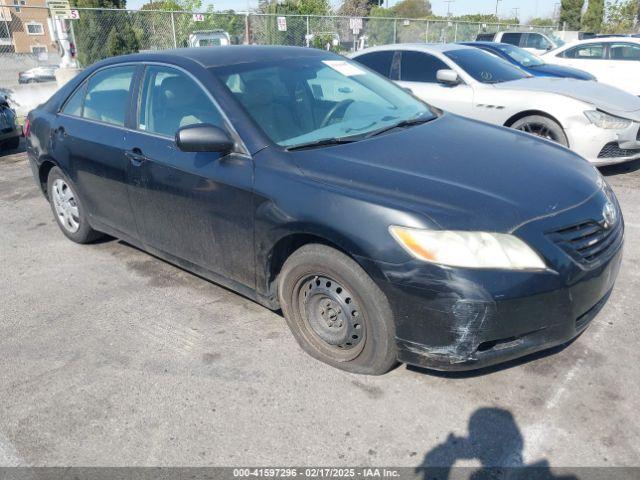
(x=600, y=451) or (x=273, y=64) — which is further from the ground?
(x=273, y=64)

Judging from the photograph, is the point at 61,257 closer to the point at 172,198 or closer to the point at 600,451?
the point at 172,198

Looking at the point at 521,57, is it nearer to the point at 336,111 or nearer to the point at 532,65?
the point at 532,65

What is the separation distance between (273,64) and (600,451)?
2881 millimetres

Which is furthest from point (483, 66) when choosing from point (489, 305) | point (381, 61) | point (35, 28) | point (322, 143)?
point (35, 28)

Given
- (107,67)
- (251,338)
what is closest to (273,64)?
(107,67)

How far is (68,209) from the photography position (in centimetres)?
483

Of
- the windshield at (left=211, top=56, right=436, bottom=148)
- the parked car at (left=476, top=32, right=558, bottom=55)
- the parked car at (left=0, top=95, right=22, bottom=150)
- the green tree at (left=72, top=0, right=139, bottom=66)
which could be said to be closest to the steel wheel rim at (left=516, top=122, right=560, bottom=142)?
the windshield at (left=211, top=56, right=436, bottom=148)

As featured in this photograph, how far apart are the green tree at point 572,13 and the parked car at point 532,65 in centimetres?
3848

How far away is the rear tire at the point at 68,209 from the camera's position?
4629 millimetres

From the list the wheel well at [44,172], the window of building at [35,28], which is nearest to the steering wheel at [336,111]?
the wheel well at [44,172]

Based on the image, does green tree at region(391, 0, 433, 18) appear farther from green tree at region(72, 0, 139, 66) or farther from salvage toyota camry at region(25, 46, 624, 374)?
salvage toyota camry at region(25, 46, 624, 374)

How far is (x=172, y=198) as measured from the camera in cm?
348

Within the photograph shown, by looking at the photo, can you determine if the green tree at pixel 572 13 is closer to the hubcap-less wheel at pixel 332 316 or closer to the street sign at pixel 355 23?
the street sign at pixel 355 23

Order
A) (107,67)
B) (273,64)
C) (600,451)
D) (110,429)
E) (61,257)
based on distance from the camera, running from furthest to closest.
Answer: (61,257)
(107,67)
(273,64)
(110,429)
(600,451)
